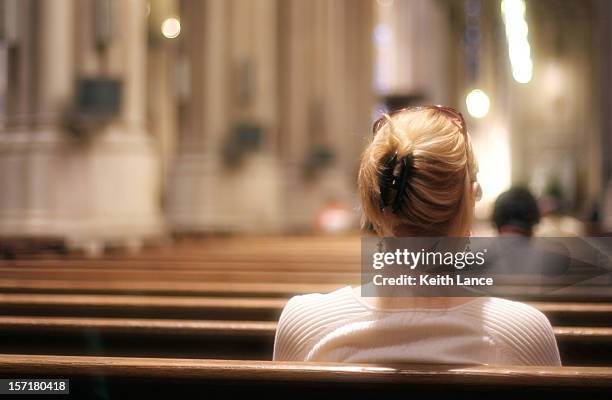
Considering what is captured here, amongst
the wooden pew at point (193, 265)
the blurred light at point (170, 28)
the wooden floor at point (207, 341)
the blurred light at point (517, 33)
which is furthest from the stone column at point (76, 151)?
the blurred light at point (170, 28)

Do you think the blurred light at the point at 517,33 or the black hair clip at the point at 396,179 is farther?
the blurred light at the point at 517,33

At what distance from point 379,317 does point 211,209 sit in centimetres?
1144

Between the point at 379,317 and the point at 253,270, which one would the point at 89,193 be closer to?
the point at 253,270

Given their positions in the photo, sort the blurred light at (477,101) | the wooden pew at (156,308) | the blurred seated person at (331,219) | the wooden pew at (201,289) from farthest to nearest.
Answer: the blurred light at (477,101), the blurred seated person at (331,219), the wooden pew at (201,289), the wooden pew at (156,308)

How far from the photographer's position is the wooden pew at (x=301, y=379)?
151cm

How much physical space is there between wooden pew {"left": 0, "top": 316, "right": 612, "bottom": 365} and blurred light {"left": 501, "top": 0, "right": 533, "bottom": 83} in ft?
25.3

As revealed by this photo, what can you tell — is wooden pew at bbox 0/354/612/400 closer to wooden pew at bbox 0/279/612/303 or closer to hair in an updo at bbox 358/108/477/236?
hair in an updo at bbox 358/108/477/236

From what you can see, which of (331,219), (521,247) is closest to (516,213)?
(521,247)

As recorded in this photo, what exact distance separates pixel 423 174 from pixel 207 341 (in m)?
1.22

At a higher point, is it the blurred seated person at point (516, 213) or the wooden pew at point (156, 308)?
the blurred seated person at point (516, 213)

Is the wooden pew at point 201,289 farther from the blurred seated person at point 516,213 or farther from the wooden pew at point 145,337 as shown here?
the wooden pew at point 145,337

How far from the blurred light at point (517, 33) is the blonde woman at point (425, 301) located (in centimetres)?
822

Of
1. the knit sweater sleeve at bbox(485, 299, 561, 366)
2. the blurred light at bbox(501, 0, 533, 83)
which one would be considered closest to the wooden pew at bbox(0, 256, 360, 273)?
the knit sweater sleeve at bbox(485, 299, 561, 366)

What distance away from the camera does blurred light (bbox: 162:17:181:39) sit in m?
Answer: 16.8
